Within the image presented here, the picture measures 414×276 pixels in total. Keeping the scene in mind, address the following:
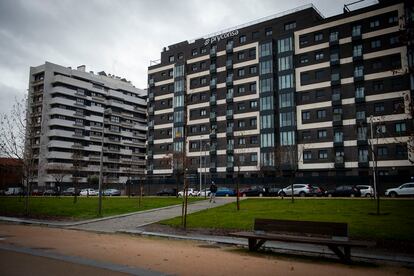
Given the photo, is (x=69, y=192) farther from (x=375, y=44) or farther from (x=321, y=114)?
(x=375, y=44)

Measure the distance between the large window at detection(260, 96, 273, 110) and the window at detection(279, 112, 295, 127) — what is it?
2.58 meters

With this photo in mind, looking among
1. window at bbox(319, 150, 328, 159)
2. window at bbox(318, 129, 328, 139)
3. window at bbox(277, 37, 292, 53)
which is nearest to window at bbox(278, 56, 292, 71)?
window at bbox(277, 37, 292, 53)

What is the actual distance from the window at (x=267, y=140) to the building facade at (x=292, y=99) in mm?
173

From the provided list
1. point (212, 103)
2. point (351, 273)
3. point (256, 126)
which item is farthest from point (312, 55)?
point (351, 273)

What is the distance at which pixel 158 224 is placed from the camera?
1809 centimetres

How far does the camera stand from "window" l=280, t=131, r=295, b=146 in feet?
203

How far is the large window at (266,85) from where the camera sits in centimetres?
6531

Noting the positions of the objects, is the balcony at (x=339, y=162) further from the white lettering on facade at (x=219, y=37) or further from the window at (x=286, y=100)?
the white lettering on facade at (x=219, y=37)

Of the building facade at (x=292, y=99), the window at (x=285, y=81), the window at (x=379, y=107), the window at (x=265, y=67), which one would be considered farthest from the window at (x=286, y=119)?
the window at (x=379, y=107)

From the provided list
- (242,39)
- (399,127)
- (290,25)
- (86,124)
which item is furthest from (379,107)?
(86,124)

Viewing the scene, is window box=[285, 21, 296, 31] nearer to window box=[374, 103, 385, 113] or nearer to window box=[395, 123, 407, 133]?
window box=[374, 103, 385, 113]

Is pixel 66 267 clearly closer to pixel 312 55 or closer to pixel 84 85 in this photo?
pixel 312 55

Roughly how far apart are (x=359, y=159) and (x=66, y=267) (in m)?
54.2

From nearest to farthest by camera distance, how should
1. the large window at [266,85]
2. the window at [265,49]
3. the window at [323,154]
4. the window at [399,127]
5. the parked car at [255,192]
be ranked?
the parked car at [255,192], the window at [399,127], the window at [323,154], the large window at [266,85], the window at [265,49]
